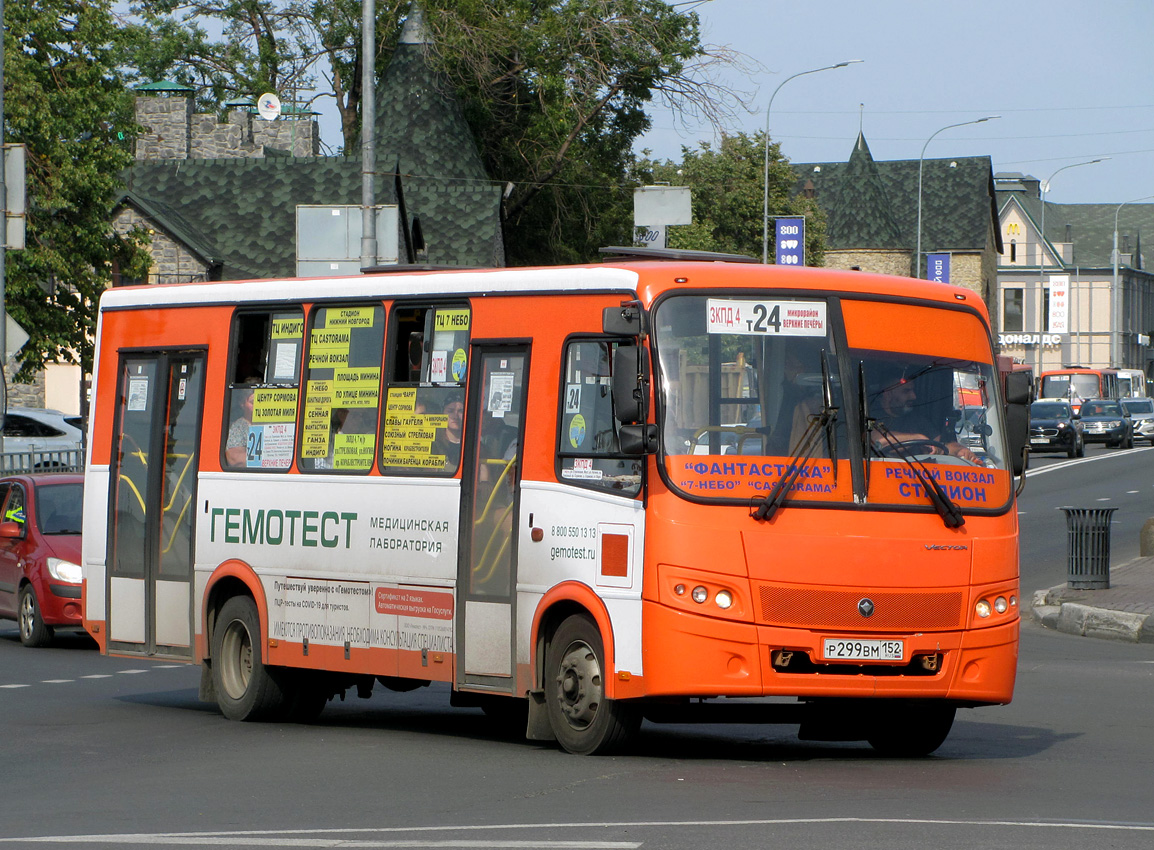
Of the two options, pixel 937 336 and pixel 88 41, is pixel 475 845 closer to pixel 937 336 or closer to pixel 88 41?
pixel 937 336

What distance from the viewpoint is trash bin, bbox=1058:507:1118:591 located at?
820 inches

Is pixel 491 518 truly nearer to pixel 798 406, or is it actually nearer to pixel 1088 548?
pixel 798 406

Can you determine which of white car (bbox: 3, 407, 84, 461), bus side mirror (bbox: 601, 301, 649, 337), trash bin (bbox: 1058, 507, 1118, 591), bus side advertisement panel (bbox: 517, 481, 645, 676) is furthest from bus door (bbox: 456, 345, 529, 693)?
white car (bbox: 3, 407, 84, 461)

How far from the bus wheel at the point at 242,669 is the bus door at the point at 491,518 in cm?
215

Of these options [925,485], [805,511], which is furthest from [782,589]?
[925,485]

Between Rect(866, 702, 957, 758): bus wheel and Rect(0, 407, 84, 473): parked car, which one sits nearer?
Rect(866, 702, 957, 758): bus wheel

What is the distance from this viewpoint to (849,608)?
31.2ft

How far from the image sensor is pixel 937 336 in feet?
33.5

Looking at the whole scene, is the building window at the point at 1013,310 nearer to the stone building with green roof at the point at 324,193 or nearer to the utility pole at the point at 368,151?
the stone building with green roof at the point at 324,193

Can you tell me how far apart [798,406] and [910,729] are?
220 cm

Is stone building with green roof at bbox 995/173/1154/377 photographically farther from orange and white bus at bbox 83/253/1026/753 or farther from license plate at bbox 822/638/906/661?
license plate at bbox 822/638/906/661

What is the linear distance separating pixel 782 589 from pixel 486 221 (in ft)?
139

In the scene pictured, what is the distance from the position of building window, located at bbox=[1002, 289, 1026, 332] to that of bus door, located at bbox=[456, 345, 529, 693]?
116 m

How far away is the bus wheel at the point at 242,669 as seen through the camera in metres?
12.4
